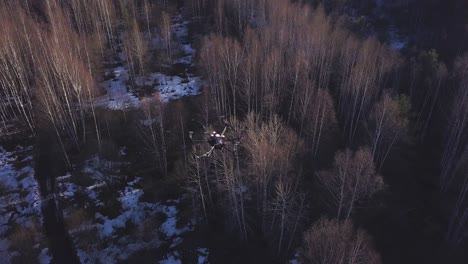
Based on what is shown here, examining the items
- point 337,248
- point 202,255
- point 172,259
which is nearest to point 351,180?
point 337,248

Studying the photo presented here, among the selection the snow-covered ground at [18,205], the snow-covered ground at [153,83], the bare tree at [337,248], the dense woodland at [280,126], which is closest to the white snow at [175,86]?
the snow-covered ground at [153,83]

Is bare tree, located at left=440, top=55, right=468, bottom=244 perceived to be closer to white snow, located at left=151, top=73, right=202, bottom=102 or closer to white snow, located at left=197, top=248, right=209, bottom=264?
white snow, located at left=197, top=248, right=209, bottom=264

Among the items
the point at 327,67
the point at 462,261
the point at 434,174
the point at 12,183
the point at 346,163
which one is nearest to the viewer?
the point at 346,163

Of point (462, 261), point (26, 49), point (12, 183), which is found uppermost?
point (26, 49)

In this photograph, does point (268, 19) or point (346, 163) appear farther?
point (268, 19)

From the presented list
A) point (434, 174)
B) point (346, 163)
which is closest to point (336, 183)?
point (346, 163)

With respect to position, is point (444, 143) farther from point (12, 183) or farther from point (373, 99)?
point (12, 183)

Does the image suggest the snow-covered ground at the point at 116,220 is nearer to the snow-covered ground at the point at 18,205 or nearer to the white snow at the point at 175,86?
the snow-covered ground at the point at 18,205
